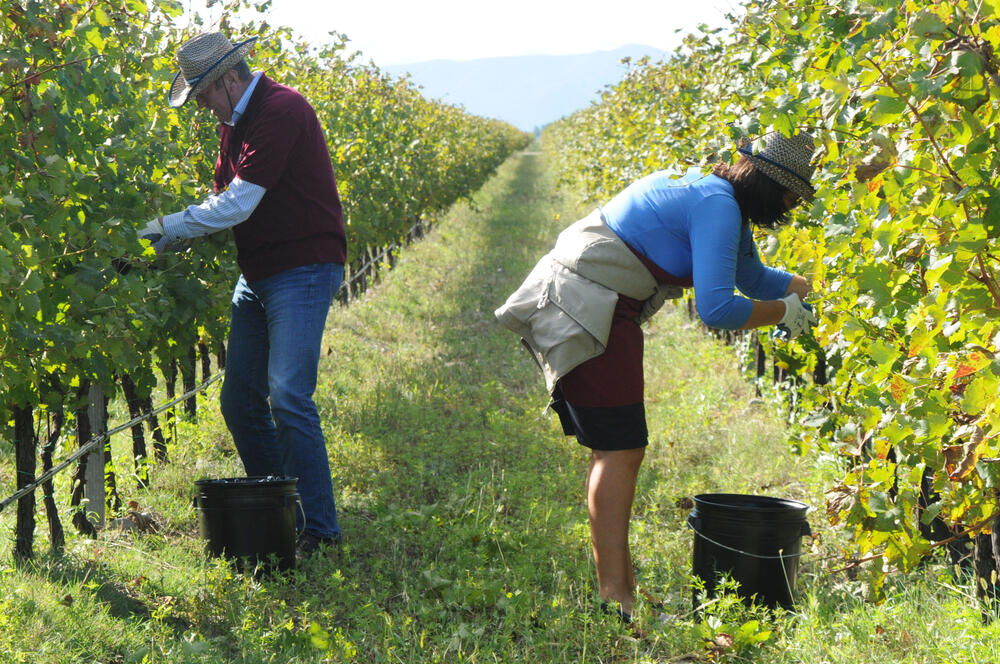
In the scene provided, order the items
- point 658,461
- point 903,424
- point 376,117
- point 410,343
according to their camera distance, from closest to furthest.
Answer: point 903,424 → point 658,461 → point 410,343 → point 376,117

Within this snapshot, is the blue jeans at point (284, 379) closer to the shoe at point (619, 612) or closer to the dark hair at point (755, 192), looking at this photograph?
the shoe at point (619, 612)

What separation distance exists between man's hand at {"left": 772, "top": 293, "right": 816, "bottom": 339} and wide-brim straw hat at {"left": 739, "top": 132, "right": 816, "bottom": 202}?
374mm

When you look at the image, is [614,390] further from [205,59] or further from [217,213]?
[205,59]

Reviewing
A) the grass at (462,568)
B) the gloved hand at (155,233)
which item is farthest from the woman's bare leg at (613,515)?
the gloved hand at (155,233)

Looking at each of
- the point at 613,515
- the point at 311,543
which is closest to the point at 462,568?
the point at 311,543

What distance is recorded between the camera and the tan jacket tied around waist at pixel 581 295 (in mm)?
3094

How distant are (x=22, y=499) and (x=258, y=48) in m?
3.88

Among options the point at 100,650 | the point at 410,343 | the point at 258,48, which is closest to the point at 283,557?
the point at 100,650

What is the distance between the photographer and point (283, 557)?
3.54 m

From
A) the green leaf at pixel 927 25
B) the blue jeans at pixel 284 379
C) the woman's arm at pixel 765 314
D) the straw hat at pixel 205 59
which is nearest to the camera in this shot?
the green leaf at pixel 927 25

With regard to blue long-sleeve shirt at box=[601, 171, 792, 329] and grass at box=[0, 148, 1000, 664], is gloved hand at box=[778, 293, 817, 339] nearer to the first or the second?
blue long-sleeve shirt at box=[601, 171, 792, 329]

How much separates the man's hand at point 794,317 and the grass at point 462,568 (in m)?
0.86

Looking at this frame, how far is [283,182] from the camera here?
12.3 ft

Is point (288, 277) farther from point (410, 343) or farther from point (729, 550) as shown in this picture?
point (410, 343)
